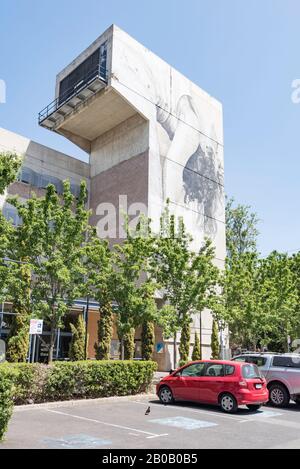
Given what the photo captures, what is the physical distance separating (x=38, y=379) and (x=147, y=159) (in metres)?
20.3

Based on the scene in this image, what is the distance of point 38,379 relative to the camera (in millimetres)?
13477

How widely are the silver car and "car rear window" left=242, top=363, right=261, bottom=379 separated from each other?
1956mm

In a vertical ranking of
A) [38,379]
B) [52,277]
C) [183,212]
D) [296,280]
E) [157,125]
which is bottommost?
[38,379]

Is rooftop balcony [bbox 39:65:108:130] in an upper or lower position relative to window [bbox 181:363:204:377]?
upper

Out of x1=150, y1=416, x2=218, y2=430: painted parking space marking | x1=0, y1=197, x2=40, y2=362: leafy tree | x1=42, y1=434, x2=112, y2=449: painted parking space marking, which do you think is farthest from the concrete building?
x1=42, y1=434, x2=112, y2=449: painted parking space marking

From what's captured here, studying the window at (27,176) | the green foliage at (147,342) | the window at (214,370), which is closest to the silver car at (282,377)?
the window at (214,370)

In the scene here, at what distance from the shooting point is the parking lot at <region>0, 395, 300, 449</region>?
8711 millimetres

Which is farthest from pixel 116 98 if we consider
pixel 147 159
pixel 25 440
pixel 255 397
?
pixel 25 440

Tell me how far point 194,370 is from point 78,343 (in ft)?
38.4

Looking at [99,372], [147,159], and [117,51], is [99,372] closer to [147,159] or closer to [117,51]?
[147,159]

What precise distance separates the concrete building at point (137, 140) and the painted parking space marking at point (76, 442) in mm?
19898

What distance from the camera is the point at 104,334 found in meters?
24.1

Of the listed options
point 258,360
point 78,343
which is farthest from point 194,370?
point 78,343

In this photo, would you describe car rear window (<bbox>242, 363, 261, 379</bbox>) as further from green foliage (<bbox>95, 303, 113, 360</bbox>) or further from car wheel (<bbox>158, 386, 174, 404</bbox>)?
green foliage (<bbox>95, 303, 113, 360</bbox>)
